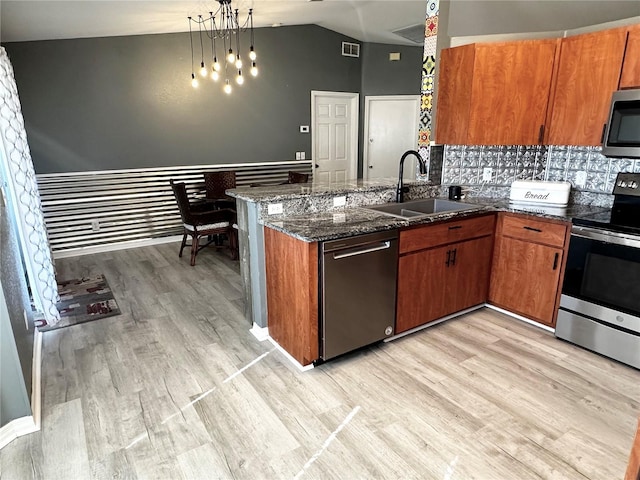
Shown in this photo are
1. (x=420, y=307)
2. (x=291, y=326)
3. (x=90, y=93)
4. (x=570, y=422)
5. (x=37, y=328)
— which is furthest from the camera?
(x=90, y=93)

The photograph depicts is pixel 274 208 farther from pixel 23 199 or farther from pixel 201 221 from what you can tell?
pixel 201 221

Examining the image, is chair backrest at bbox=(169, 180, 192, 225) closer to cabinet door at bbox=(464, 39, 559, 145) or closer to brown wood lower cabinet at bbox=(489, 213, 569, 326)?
cabinet door at bbox=(464, 39, 559, 145)

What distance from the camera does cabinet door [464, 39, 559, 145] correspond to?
2.95m

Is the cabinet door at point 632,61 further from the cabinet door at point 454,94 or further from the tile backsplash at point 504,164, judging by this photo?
the cabinet door at point 454,94

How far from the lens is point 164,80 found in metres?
5.09

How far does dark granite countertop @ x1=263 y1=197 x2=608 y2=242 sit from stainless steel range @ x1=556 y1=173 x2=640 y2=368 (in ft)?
0.65

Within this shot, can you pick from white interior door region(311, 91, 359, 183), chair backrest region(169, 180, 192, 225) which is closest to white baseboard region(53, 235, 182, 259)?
chair backrest region(169, 180, 192, 225)

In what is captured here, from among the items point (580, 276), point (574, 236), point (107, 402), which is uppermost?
point (574, 236)

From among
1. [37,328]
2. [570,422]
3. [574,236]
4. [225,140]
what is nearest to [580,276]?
[574,236]

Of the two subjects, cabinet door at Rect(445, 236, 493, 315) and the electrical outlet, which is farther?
cabinet door at Rect(445, 236, 493, 315)

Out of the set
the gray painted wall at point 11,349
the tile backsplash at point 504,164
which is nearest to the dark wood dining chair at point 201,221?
the gray painted wall at point 11,349

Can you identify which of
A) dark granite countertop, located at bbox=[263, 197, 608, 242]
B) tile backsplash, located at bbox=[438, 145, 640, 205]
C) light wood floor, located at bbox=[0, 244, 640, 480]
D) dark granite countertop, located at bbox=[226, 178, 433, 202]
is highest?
tile backsplash, located at bbox=[438, 145, 640, 205]

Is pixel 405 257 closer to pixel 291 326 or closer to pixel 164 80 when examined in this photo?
pixel 291 326

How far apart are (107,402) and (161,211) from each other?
353 cm
